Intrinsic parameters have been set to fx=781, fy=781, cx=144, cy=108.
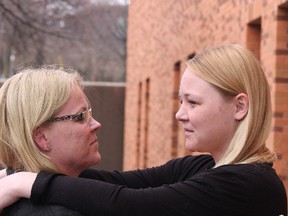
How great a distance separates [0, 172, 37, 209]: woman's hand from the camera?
3.23 m

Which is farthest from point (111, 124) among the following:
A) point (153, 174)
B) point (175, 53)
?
point (153, 174)

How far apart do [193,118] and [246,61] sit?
345 millimetres

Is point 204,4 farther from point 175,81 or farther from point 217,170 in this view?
point 217,170

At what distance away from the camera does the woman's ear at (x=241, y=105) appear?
344 centimetres

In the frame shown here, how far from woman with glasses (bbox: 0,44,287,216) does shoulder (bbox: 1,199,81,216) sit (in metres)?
0.02

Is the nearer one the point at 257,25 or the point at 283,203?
the point at 283,203

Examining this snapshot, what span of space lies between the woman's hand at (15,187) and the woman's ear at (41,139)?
0.51 feet

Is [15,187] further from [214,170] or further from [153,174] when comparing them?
[153,174]

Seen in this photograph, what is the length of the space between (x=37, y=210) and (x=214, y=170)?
29.8 inches

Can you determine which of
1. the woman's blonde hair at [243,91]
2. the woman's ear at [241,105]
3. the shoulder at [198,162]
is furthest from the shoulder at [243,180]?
the shoulder at [198,162]

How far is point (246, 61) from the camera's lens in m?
3.46

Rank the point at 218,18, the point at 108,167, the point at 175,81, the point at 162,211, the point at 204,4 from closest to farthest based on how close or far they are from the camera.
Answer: the point at 162,211 → the point at 218,18 → the point at 204,4 → the point at 175,81 → the point at 108,167

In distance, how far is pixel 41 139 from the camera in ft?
11.2

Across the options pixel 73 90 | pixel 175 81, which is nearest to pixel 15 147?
pixel 73 90
